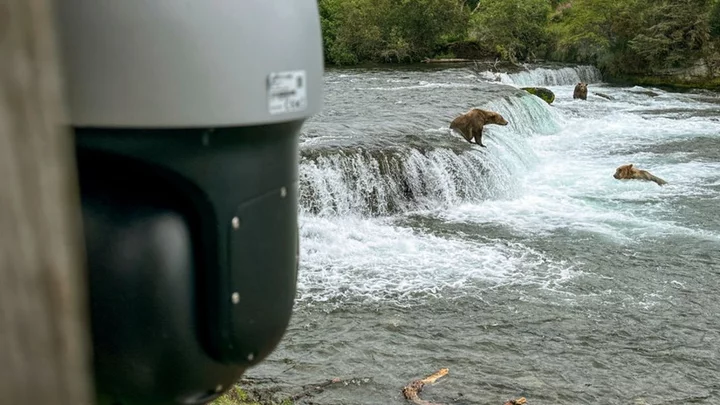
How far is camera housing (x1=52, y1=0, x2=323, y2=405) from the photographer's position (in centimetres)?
102

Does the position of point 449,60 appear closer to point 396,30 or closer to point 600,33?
point 396,30

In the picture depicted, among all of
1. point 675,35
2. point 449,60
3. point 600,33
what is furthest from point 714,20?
point 449,60

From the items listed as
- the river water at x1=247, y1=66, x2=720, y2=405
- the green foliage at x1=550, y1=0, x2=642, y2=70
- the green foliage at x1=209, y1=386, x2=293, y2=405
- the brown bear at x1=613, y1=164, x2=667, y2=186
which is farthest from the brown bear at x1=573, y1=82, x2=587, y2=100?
the green foliage at x1=209, y1=386, x2=293, y2=405

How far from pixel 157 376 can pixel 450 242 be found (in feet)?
23.7

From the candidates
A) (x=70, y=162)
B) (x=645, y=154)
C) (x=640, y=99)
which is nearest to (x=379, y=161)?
(x=645, y=154)

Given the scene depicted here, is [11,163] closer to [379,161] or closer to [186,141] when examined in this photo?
[186,141]

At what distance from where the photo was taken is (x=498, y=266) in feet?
24.4

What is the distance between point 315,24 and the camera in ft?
3.97

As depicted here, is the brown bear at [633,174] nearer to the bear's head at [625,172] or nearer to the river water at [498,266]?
the bear's head at [625,172]

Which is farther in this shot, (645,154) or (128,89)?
(645,154)

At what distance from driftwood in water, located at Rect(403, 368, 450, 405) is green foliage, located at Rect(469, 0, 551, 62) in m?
24.0

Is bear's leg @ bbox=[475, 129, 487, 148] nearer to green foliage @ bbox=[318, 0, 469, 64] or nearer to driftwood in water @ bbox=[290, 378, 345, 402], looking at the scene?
driftwood in water @ bbox=[290, 378, 345, 402]

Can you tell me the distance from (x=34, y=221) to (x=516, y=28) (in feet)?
97.0

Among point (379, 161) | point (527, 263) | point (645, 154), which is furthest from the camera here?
point (645, 154)
